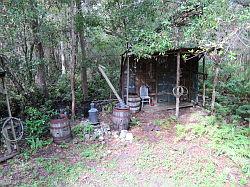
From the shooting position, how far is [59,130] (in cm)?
686

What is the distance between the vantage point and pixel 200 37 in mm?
6613

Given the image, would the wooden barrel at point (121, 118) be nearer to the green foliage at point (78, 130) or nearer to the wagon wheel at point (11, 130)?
the green foliage at point (78, 130)

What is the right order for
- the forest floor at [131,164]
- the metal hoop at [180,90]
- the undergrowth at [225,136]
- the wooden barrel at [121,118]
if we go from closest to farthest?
the forest floor at [131,164]
the undergrowth at [225,136]
the wooden barrel at [121,118]
the metal hoop at [180,90]

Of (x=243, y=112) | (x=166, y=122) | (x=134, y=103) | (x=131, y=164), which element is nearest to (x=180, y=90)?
(x=134, y=103)

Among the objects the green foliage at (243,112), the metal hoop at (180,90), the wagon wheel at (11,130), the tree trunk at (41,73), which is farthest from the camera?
the tree trunk at (41,73)

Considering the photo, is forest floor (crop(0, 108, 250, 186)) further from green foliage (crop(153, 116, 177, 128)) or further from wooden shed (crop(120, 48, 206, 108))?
wooden shed (crop(120, 48, 206, 108))

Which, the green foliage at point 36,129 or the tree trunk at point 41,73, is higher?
the tree trunk at point 41,73

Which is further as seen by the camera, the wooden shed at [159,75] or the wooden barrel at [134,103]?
the wooden shed at [159,75]

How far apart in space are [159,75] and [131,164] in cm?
486

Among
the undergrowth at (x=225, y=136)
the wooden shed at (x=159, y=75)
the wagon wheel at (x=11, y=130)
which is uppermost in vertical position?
the wooden shed at (x=159, y=75)

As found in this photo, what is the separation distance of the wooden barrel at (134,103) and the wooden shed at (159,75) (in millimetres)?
447

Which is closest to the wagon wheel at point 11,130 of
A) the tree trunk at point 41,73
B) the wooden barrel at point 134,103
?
the tree trunk at point 41,73

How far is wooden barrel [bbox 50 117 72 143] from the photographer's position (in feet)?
22.4

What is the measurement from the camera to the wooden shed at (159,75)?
9.75m
